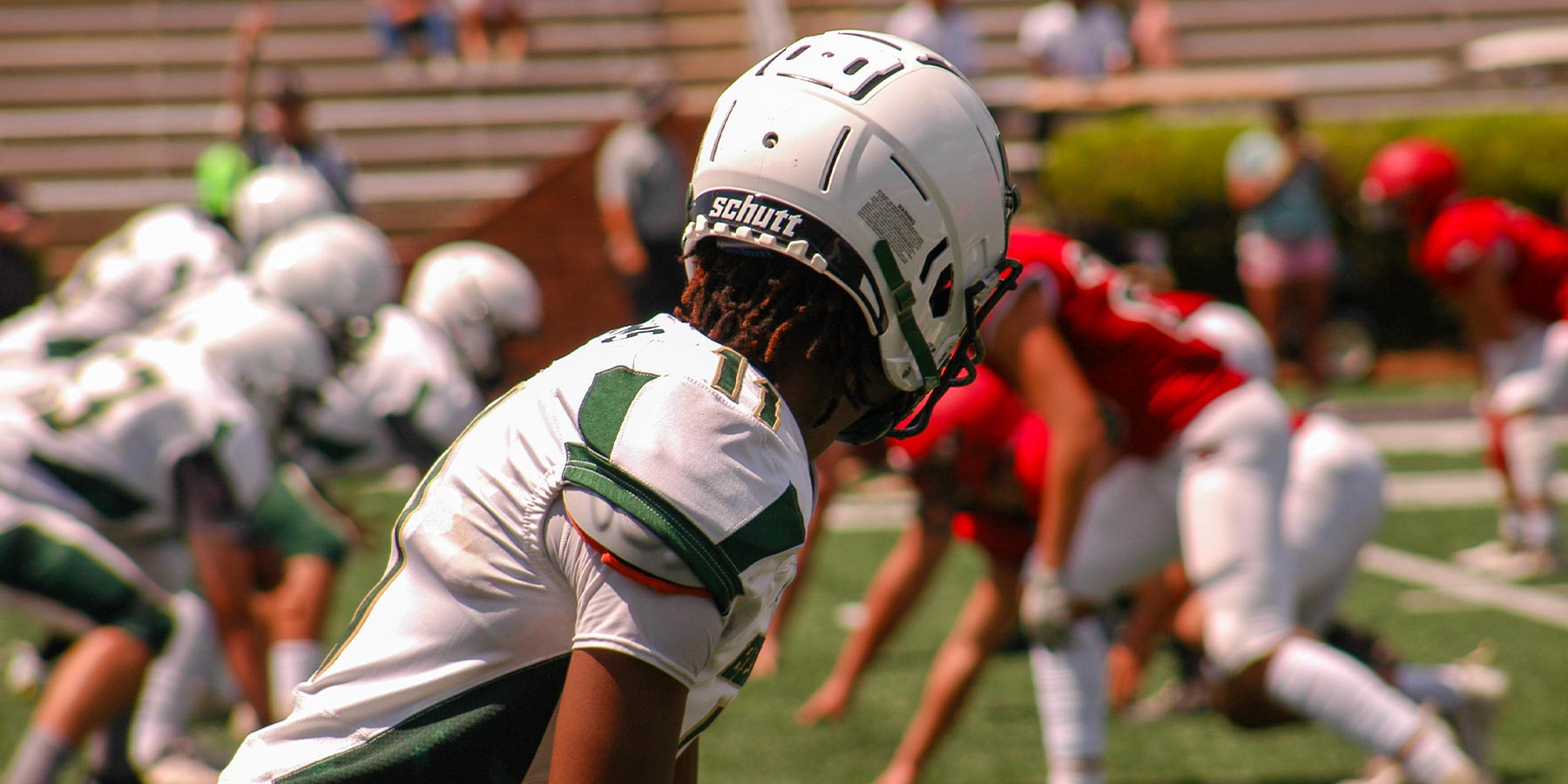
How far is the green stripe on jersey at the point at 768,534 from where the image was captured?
5.04 ft

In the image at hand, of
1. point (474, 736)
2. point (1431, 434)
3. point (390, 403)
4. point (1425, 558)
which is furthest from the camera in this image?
→ point (1431, 434)

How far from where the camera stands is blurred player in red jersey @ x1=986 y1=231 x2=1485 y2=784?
3691 mm

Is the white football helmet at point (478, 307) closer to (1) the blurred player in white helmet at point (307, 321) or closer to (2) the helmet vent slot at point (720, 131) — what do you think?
(1) the blurred player in white helmet at point (307, 321)

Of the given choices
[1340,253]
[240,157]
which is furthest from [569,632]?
[1340,253]

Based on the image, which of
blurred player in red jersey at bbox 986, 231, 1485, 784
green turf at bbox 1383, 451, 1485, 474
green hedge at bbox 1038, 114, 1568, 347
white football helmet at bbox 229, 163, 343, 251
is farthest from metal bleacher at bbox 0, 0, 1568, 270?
blurred player in red jersey at bbox 986, 231, 1485, 784

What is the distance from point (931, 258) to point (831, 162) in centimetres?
18

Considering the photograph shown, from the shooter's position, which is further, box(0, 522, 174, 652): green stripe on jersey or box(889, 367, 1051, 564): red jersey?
box(889, 367, 1051, 564): red jersey

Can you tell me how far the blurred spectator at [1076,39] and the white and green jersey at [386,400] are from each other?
9096 mm

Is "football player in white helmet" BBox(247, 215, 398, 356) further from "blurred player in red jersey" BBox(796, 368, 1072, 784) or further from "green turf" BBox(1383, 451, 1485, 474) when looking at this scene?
"green turf" BBox(1383, 451, 1485, 474)

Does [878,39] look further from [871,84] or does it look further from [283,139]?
[283,139]

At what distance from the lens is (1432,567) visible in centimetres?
763

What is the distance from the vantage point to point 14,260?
959cm

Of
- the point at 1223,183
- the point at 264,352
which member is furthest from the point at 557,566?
the point at 1223,183

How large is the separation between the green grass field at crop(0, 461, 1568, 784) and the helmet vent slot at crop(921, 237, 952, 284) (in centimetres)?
322
